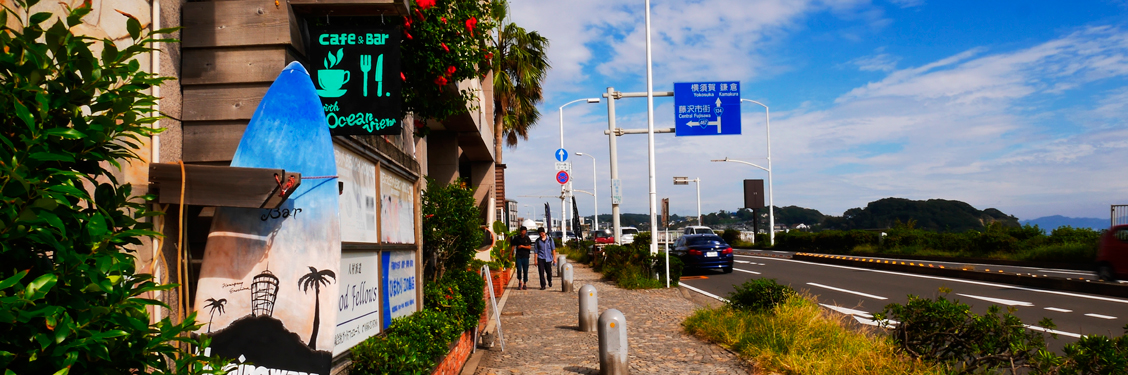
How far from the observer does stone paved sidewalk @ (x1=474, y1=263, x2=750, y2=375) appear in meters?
7.69

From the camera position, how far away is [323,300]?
402cm

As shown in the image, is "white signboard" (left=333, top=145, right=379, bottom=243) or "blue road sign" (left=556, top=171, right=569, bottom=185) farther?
"blue road sign" (left=556, top=171, right=569, bottom=185)

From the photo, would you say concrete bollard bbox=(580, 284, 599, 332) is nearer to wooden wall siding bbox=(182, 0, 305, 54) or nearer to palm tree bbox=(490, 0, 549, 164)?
wooden wall siding bbox=(182, 0, 305, 54)

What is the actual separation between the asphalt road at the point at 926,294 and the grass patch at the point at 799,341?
4.14 ft

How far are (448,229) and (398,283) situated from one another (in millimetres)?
2471

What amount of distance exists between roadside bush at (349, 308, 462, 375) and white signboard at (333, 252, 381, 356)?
118mm

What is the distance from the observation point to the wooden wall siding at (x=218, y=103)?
418cm

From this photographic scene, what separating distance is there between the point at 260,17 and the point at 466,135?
42.7 ft

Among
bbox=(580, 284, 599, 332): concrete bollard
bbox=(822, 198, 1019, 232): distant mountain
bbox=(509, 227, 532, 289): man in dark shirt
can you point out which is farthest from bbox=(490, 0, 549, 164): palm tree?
bbox=(822, 198, 1019, 232): distant mountain

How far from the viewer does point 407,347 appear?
518 cm

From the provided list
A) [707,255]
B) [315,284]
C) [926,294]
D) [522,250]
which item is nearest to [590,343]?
[315,284]

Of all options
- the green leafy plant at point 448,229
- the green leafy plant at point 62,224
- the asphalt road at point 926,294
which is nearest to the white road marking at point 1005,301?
the asphalt road at point 926,294

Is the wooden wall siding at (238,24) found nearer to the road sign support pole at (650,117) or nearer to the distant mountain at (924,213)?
the road sign support pole at (650,117)

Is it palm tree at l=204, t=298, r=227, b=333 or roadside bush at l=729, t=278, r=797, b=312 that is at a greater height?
palm tree at l=204, t=298, r=227, b=333
